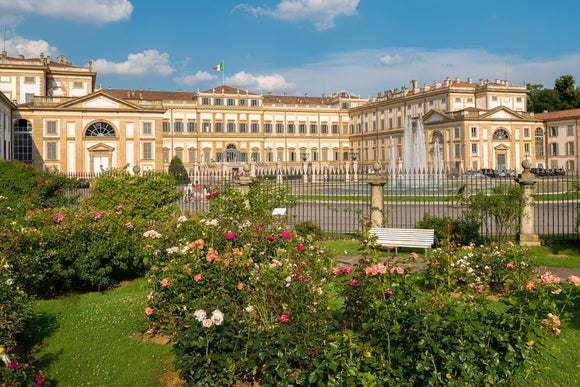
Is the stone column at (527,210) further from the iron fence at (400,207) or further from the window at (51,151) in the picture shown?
the window at (51,151)

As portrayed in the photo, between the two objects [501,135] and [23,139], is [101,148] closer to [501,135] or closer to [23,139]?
[23,139]

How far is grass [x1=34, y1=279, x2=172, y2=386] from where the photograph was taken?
448 cm

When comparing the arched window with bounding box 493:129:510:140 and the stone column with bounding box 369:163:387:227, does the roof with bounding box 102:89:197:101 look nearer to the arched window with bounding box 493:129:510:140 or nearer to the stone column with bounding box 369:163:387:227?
the arched window with bounding box 493:129:510:140

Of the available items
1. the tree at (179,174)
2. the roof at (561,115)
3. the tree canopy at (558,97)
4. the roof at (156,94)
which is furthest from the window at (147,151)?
the tree canopy at (558,97)

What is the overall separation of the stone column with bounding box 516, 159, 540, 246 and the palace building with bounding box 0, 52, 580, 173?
28856mm

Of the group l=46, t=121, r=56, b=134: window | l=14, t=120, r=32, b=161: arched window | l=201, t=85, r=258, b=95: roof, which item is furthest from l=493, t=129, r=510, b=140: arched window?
l=14, t=120, r=32, b=161: arched window

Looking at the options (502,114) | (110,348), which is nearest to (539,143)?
(502,114)

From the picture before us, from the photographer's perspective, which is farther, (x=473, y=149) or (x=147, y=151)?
(x=473, y=149)

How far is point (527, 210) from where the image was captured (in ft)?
34.3

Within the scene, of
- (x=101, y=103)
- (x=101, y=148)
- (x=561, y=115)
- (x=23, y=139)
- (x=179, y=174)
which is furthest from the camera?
(x=561, y=115)

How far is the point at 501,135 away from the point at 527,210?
4599 cm

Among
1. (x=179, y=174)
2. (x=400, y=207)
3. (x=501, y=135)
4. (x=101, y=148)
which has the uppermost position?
(x=501, y=135)

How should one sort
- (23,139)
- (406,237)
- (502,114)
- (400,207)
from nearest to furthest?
(406,237) < (400,207) < (23,139) < (502,114)

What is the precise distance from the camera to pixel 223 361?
3.94 meters
